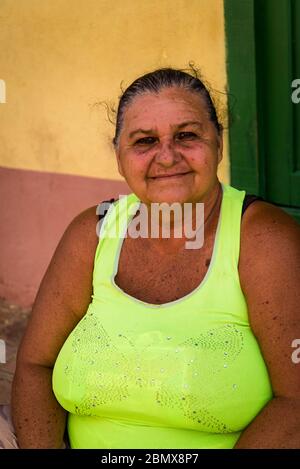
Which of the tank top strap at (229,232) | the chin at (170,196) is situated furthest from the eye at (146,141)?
the tank top strap at (229,232)

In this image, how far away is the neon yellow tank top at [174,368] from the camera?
2387 mm

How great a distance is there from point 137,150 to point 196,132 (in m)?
0.18

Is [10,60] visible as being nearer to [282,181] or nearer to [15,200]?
[15,200]

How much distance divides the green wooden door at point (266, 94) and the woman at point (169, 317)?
3.52 ft

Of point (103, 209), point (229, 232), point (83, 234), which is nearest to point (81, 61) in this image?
point (103, 209)

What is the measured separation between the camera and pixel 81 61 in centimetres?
434

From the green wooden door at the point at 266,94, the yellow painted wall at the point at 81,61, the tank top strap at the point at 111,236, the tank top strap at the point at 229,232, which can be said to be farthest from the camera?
the yellow painted wall at the point at 81,61

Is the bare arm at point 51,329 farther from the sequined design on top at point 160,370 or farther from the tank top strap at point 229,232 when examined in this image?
the tank top strap at point 229,232

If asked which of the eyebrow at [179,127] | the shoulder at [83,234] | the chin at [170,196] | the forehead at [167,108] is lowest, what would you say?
the shoulder at [83,234]

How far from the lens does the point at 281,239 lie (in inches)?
95.3

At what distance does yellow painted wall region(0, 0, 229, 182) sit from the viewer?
151 inches

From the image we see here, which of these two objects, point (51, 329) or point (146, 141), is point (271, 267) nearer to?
point (146, 141)

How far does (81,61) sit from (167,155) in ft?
6.49

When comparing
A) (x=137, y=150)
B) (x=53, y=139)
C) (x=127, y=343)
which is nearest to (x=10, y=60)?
(x=53, y=139)
